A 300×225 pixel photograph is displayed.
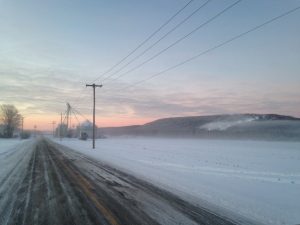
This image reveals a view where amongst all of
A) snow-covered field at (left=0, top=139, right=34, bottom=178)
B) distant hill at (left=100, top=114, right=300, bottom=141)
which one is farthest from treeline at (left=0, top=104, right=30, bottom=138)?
snow-covered field at (left=0, top=139, right=34, bottom=178)

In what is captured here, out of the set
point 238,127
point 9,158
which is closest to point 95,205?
point 9,158

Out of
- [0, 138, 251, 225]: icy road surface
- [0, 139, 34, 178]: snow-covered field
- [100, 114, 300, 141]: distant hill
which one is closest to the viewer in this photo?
[0, 138, 251, 225]: icy road surface

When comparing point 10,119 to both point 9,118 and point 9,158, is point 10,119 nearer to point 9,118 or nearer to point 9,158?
point 9,118

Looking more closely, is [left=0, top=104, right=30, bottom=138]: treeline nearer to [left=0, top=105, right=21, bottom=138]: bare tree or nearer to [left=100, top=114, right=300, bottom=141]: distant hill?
[left=0, top=105, right=21, bottom=138]: bare tree

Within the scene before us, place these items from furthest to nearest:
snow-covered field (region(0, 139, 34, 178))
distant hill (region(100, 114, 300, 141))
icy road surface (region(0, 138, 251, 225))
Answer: distant hill (region(100, 114, 300, 141))
snow-covered field (region(0, 139, 34, 178))
icy road surface (region(0, 138, 251, 225))

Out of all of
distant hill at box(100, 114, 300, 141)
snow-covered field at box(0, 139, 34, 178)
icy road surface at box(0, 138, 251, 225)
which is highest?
distant hill at box(100, 114, 300, 141)

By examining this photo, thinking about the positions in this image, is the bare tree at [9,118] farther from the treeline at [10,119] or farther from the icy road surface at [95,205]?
the icy road surface at [95,205]

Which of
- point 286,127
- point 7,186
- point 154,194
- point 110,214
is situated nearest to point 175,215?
point 110,214

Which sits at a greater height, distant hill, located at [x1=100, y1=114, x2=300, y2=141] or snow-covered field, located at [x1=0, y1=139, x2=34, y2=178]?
distant hill, located at [x1=100, y1=114, x2=300, y2=141]

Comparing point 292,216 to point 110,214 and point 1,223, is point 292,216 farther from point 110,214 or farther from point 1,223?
point 1,223

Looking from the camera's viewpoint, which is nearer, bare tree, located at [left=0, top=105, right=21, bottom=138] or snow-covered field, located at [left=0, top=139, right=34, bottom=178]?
snow-covered field, located at [left=0, top=139, right=34, bottom=178]

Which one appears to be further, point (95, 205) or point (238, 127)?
point (238, 127)

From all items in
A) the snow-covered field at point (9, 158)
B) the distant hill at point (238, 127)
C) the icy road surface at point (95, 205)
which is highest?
the distant hill at point (238, 127)

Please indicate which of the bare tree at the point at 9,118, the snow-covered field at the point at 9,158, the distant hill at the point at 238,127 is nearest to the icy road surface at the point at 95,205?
the snow-covered field at the point at 9,158
